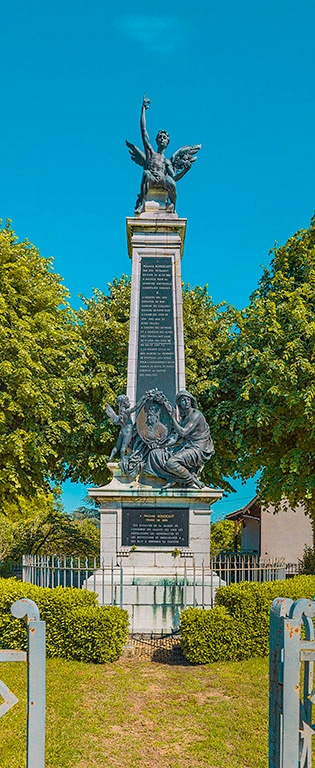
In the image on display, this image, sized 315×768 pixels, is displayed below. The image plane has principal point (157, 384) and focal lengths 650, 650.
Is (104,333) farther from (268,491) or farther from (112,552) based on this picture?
(112,552)

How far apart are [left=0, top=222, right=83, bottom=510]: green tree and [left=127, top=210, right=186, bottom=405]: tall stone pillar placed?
4161 mm

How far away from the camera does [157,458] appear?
42.8 ft

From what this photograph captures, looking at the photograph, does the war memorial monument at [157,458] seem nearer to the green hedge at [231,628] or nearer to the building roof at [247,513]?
the green hedge at [231,628]

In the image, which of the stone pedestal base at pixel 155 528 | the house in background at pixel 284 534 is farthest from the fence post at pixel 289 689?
the house in background at pixel 284 534

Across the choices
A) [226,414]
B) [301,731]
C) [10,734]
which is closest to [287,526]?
[226,414]

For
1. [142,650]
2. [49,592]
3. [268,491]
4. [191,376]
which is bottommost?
[142,650]

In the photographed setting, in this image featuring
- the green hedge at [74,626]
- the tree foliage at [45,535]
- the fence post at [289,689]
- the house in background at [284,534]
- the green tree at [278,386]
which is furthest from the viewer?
the house in background at [284,534]

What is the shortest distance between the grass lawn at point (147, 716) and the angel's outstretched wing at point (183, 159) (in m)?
11.2

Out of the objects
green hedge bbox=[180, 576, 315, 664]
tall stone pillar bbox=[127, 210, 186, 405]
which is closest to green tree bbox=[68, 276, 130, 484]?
tall stone pillar bbox=[127, 210, 186, 405]

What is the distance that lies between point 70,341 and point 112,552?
9.15 meters

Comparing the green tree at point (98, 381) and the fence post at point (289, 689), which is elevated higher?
the green tree at point (98, 381)

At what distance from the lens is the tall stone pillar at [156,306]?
1420 cm

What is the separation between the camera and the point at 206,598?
466 inches

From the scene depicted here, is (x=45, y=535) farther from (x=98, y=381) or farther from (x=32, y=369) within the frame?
(x=32, y=369)
